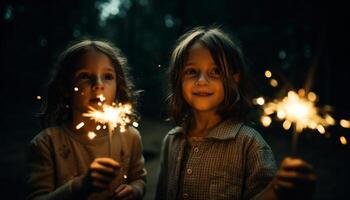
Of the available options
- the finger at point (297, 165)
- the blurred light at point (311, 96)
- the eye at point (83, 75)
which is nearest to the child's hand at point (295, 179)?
the finger at point (297, 165)

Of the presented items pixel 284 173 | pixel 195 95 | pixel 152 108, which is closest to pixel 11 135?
pixel 152 108

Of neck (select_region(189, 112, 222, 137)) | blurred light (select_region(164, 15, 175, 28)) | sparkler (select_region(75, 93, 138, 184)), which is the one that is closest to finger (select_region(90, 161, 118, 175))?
sparkler (select_region(75, 93, 138, 184))

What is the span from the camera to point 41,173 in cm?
265

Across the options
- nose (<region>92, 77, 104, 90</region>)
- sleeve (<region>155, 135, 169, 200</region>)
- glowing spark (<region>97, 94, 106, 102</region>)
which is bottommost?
sleeve (<region>155, 135, 169, 200</region>)

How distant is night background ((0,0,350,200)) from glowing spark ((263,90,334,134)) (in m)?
0.60

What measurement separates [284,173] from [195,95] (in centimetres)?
118

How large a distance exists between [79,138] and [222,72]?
1299mm

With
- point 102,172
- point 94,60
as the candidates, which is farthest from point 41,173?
point 94,60

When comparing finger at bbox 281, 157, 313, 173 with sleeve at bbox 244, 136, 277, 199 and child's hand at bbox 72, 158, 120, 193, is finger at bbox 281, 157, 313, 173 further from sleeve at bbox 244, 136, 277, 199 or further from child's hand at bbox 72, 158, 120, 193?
child's hand at bbox 72, 158, 120, 193

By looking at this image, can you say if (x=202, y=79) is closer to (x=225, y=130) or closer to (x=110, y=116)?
(x=225, y=130)

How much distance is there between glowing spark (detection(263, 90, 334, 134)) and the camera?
191cm

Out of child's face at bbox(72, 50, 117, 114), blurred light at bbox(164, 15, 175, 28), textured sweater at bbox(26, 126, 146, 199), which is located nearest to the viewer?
textured sweater at bbox(26, 126, 146, 199)

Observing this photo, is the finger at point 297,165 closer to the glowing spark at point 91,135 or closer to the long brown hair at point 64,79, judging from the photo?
the glowing spark at point 91,135

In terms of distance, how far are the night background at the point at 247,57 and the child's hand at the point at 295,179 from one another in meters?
0.84
